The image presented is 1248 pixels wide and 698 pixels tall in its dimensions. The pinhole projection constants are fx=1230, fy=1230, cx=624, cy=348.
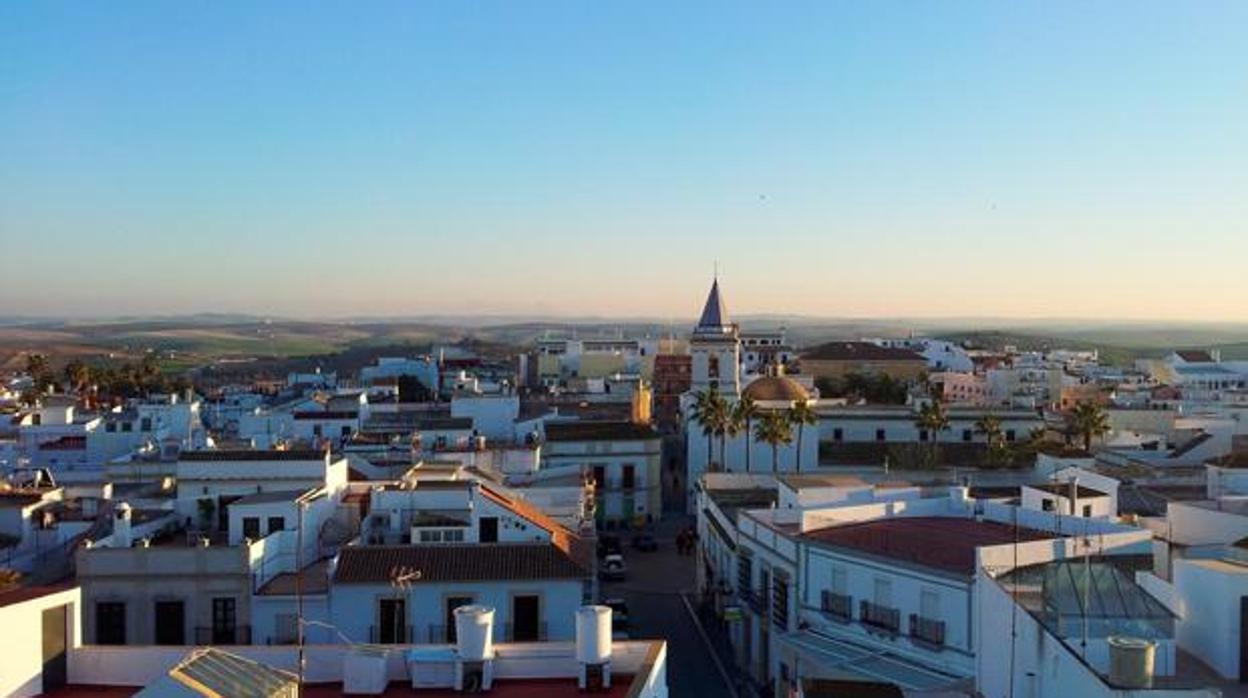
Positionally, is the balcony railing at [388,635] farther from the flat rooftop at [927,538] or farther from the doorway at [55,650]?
the doorway at [55,650]

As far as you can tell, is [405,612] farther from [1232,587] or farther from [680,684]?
[1232,587]

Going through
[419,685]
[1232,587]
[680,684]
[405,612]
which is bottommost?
[680,684]

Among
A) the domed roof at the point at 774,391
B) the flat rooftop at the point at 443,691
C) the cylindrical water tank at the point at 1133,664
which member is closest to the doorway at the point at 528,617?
the flat rooftop at the point at 443,691

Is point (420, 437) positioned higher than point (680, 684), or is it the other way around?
point (420, 437)

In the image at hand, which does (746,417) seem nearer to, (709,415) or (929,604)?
(709,415)

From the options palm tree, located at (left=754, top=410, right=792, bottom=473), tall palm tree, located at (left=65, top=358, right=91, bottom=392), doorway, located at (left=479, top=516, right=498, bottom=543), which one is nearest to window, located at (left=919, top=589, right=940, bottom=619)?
doorway, located at (left=479, top=516, right=498, bottom=543)

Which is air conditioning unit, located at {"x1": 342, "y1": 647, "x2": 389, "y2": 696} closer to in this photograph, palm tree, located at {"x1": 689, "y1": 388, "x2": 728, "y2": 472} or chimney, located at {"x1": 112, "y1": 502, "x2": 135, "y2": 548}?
chimney, located at {"x1": 112, "y1": 502, "x2": 135, "y2": 548}

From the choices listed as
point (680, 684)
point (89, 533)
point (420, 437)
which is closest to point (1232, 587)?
point (680, 684)
